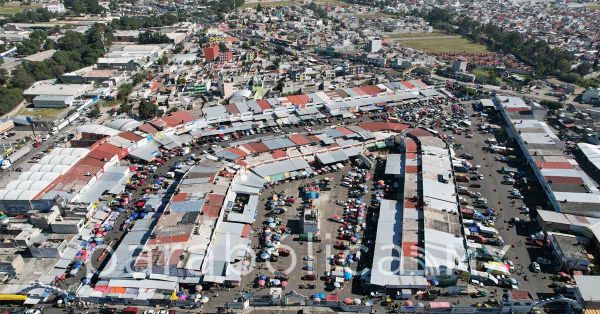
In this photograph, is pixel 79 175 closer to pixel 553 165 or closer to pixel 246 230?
pixel 246 230

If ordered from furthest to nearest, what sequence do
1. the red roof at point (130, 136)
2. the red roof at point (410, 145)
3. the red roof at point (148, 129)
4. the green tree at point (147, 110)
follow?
the green tree at point (147, 110)
the red roof at point (148, 129)
the red roof at point (130, 136)
the red roof at point (410, 145)

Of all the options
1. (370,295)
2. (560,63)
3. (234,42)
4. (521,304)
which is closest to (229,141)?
(370,295)

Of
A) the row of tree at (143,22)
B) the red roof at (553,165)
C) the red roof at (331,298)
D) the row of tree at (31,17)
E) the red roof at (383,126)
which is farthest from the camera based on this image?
the row of tree at (31,17)

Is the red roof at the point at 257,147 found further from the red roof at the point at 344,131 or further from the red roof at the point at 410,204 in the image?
the red roof at the point at 410,204

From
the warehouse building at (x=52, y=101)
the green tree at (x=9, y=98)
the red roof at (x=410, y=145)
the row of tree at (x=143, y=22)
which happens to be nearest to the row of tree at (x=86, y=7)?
the row of tree at (x=143, y=22)

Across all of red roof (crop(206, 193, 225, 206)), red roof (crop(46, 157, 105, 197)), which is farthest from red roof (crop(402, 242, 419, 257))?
red roof (crop(46, 157, 105, 197))

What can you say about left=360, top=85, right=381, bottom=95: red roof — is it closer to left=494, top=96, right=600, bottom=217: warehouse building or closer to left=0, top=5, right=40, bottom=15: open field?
left=494, top=96, right=600, bottom=217: warehouse building

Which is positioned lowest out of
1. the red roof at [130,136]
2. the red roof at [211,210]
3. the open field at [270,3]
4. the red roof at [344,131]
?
the red roof at [211,210]

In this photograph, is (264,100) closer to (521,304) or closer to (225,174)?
(225,174)
